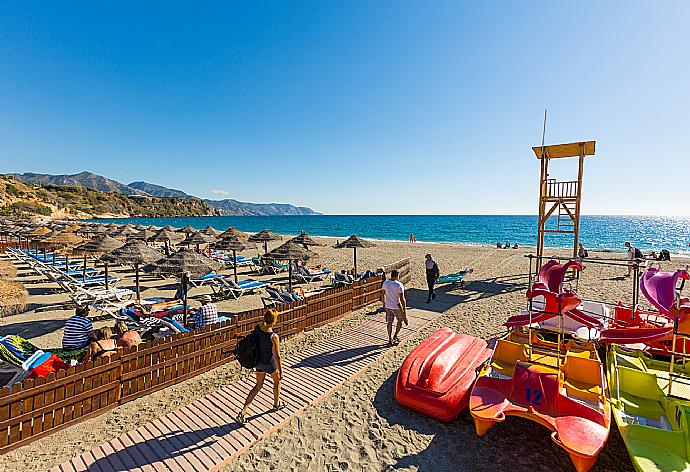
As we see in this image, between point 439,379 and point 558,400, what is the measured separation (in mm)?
1659

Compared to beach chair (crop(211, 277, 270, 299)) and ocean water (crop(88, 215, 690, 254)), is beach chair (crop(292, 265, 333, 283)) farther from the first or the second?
ocean water (crop(88, 215, 690, 254))

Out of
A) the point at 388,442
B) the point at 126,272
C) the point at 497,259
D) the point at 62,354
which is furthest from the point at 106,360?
the point at 497,259

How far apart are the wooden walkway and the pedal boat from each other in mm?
2713

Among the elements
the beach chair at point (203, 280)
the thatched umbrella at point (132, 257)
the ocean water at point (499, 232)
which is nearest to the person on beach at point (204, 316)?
the thatched umbrella at point (132, 257)

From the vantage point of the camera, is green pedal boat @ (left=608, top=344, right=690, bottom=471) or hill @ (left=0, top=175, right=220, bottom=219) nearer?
green pedal boat @ (left=608, top=344, right=690, bottom=471)

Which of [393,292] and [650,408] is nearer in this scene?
[650,408]

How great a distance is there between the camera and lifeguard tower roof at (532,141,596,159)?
1480 cm

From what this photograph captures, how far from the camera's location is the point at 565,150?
15.3 m

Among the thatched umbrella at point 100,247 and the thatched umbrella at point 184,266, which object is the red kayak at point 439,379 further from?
the thatched umbrella at point 100,247

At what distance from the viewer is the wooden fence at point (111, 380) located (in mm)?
4500

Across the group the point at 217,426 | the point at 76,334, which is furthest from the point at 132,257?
the point at 217,426

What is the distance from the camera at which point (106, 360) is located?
5305 millimetres

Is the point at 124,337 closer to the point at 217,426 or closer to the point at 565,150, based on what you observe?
the point at 217,426

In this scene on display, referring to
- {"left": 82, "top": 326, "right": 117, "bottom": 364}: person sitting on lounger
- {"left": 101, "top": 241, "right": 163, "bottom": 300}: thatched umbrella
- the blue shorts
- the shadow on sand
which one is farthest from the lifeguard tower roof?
{"left": 82, "top": 326, "right": 117, "bottom": 364}: person sitting on lounger
